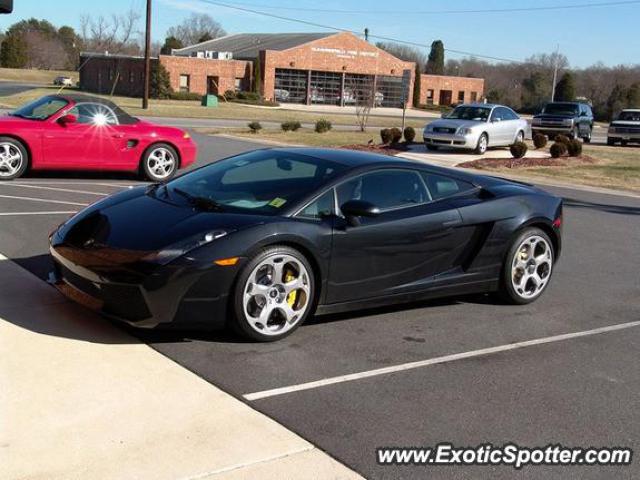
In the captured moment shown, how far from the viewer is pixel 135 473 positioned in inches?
136

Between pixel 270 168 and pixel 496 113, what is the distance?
20711 mm

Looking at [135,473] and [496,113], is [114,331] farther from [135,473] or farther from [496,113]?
[496,113]

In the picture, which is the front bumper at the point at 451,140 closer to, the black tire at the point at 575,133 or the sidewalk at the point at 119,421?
the black tire at the point at 575,133

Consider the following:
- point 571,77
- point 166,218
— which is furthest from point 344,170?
point 571,77

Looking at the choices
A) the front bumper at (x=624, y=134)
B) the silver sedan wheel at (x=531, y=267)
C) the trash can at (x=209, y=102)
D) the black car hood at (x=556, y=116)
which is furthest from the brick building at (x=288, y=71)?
the silver sedan wheel at (x=531, y=267)

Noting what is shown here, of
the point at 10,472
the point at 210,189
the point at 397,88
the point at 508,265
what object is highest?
the point at 397,88

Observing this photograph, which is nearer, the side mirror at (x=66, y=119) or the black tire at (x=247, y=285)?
the black tire at (x=247, y=285)

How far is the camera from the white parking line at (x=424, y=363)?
14.8 feet

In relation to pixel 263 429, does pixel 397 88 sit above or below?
above

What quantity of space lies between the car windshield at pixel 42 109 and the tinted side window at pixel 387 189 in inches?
313

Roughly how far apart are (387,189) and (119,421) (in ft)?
9.69

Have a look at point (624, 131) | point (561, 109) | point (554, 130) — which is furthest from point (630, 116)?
point (554, 130)

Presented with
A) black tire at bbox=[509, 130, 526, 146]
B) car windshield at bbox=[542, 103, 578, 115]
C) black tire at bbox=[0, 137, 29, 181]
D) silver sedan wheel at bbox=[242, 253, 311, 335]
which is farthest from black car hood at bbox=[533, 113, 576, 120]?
silver sedan wheel at bbox=[242, 253, 311, 335]

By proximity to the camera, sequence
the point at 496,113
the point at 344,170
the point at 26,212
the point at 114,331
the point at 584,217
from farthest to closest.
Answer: the point at 496,113, the point at 584,217, the point at 26,212, the point at 344,170, the point at 114,331
